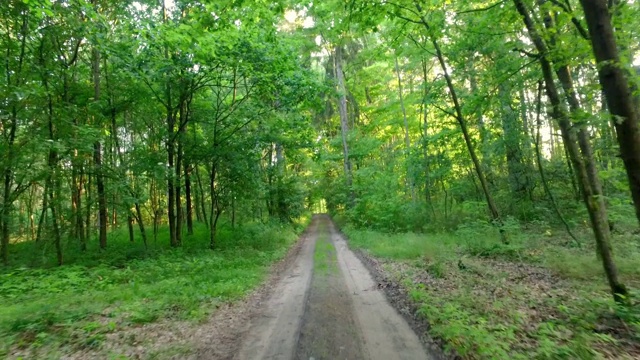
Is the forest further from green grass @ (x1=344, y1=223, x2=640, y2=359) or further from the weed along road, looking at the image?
the weed along road

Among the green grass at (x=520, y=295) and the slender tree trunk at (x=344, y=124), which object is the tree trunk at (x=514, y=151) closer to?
the green grass at (x=520, y=295)

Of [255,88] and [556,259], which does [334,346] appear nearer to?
[556,259]

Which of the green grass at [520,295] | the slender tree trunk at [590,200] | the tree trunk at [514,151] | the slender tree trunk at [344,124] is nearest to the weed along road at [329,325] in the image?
the green grass at [520,295]

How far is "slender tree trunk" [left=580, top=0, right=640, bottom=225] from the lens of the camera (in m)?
3.92

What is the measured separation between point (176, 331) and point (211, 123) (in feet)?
37.4

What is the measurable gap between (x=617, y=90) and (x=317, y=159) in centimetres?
1515

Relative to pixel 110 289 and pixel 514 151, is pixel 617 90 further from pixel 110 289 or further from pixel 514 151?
pixel 514 151

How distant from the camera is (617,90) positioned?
4.05 metres

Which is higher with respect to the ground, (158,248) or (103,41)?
(103,41)

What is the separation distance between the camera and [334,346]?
5266 millimetres

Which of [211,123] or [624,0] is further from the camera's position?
[211,123]

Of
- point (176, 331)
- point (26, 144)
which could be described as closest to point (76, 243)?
point (26, 144)

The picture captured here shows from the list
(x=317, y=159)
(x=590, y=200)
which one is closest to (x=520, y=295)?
(x=590, y=200)

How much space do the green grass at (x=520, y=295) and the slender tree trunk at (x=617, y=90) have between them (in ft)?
6.51
